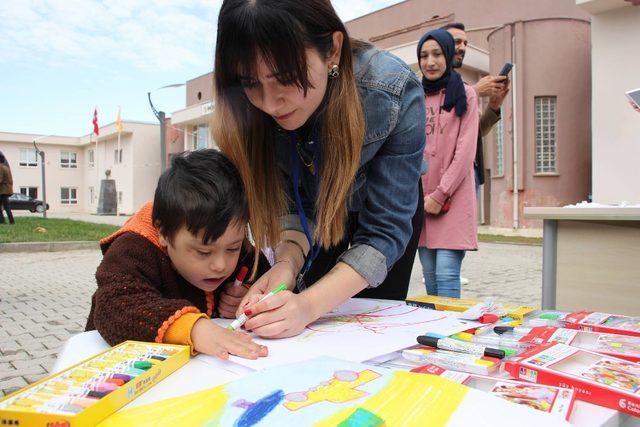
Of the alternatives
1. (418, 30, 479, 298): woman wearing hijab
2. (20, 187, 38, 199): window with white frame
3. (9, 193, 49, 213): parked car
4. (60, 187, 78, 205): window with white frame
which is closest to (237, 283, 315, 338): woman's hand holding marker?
(418, 30, 479, 298): woman wearing hijab

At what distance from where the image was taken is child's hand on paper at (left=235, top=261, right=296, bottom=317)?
3.62ft

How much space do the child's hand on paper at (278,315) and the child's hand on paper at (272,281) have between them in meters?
0.09

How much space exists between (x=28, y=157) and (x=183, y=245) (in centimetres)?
3420

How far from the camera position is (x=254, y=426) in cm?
55

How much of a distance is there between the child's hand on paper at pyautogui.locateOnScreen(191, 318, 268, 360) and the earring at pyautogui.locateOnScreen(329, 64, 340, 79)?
56 centimetres

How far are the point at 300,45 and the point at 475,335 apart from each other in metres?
0.60

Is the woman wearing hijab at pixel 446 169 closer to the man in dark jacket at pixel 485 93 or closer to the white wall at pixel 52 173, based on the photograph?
the man in dark jacket at pixel 485 93

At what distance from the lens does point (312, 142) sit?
1.26 metres

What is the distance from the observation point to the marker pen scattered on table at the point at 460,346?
792mm

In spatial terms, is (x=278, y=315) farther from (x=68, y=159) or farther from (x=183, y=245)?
(x=68, y=159)

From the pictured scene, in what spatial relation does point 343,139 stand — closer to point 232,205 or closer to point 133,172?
point 232,205

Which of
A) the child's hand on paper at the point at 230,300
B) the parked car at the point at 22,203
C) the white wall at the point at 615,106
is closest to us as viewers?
the child's hand on paper at the point at 230,300

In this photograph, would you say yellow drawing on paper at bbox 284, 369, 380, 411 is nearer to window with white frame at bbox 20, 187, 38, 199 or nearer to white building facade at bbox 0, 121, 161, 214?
white building facade at bbox 0, 121, 161, 214

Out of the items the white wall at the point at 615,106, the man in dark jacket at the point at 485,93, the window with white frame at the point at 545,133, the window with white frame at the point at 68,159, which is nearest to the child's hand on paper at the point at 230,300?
the man in dark jacket at the point at 485,93
